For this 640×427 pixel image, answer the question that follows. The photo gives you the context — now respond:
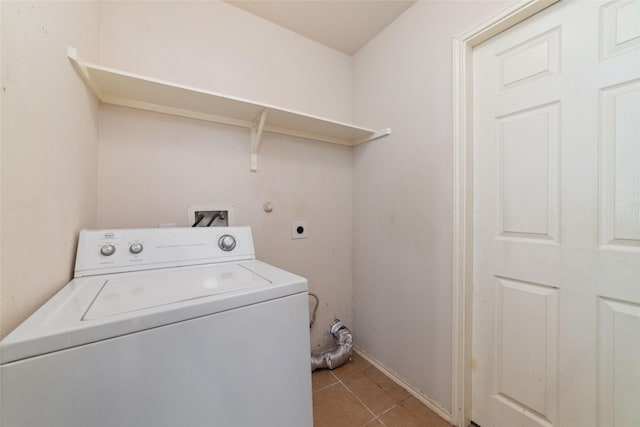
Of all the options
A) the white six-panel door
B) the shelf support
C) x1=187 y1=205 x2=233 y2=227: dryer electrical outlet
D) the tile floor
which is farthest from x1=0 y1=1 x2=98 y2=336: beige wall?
the white six-panel door

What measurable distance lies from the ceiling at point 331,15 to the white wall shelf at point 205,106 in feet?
2.35

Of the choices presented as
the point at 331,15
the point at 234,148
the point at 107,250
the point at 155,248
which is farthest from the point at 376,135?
the point at 107,250

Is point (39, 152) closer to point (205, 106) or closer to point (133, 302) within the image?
point (133, 302)

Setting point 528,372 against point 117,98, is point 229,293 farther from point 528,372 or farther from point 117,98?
point 528,372

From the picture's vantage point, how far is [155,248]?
1052 mm

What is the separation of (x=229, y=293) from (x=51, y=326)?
36 cm

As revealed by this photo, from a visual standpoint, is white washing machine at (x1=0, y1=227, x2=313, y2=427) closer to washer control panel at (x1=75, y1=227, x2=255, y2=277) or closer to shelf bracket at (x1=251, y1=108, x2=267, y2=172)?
washer control panel at (x1=75, y1=227, x2=255, y2=277)

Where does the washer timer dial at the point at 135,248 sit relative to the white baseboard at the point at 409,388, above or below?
above

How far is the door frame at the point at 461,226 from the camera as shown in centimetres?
128

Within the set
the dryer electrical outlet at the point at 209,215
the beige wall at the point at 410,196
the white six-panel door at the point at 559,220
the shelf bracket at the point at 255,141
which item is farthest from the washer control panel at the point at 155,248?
the white six-panel door at the point at 559,220

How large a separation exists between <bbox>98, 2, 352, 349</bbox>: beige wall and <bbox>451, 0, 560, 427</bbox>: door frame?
0.91 m

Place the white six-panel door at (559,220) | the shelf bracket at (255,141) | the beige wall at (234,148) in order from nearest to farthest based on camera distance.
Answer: the white six-panel door at (559,220) < the beige wall at (234,148) < the shelf bracket at (255,141)

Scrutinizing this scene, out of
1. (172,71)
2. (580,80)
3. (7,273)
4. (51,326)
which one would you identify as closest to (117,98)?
(172,71)

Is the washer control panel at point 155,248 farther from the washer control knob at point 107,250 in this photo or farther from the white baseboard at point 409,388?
the white baseboard at point 409,388
